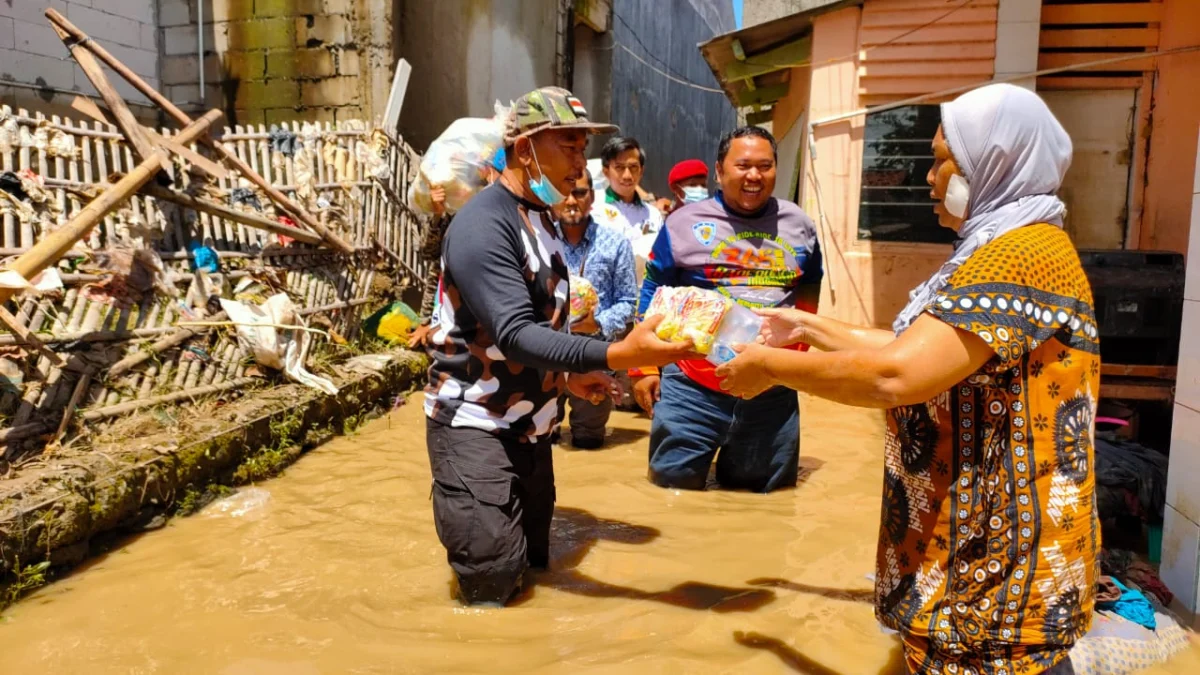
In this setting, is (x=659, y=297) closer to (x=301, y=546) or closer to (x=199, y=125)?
(x=301, y=546)

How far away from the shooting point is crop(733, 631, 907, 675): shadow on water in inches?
114

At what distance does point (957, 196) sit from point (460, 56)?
29.8 feet

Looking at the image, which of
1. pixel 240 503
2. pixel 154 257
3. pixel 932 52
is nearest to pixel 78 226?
pixel 154 257

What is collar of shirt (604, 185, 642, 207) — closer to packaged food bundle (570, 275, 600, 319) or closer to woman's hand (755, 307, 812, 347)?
packaged food bundle (570, 275, 600, 319)

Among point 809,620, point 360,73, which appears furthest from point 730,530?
point 360,73

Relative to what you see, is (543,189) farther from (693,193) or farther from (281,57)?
(281,57)

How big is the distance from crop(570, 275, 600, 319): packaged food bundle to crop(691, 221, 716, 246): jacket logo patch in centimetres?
63

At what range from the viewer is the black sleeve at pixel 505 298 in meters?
2.81

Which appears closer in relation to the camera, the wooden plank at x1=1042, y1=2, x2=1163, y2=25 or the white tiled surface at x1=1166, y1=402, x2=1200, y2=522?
the white tiled surface at x1=1166, y1=402, x2=1200, y2=522

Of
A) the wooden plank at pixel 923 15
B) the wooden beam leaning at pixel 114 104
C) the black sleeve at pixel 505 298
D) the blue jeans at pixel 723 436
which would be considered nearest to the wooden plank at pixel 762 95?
the wooden plank at pixel 923 15

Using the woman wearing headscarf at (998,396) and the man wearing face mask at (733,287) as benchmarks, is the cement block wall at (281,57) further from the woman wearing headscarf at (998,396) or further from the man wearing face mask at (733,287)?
the woman wearing headscarf at (998,396)

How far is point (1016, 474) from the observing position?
2.05 meters

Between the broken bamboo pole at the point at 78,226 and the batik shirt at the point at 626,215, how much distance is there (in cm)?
298

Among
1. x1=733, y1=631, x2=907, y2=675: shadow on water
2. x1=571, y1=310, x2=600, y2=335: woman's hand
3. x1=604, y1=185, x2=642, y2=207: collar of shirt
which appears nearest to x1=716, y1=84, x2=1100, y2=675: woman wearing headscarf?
x1=733, y1=631, x2=907, y2=675: shadow on water
